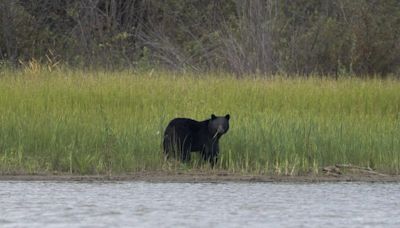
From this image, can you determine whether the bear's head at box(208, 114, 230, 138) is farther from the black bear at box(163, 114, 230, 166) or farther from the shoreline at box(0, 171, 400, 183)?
the shoreline at box(0, 171, 400, 183)

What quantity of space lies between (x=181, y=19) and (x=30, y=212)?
15264mm

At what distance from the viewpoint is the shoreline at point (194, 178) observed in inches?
361

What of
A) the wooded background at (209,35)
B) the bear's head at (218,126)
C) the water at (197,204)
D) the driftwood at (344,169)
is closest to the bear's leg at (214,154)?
the bear's head at (218,126)

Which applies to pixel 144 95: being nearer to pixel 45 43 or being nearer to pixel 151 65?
pixel 151 65

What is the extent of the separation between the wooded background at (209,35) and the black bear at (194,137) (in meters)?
5.50

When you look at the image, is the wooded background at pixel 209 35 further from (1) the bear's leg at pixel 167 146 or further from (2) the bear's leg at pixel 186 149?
(1) the bear's leg at pixel 167 146

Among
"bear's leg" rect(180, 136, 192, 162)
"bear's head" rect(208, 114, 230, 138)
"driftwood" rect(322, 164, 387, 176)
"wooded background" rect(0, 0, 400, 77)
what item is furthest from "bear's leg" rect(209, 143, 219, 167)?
"wooded background" rect(0, 0, 400, 77)

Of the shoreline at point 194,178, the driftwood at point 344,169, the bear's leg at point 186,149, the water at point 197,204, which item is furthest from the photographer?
the bear's leg at point 186,149

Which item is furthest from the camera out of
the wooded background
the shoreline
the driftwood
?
the wooded background

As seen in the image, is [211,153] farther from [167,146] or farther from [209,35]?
[209,35]

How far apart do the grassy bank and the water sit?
68 centimetres

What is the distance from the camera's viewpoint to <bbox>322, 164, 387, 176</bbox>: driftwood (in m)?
9.59

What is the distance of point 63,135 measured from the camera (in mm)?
10172

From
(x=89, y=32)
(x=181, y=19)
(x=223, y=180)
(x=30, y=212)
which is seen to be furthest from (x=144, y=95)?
(x=181, y=19)
